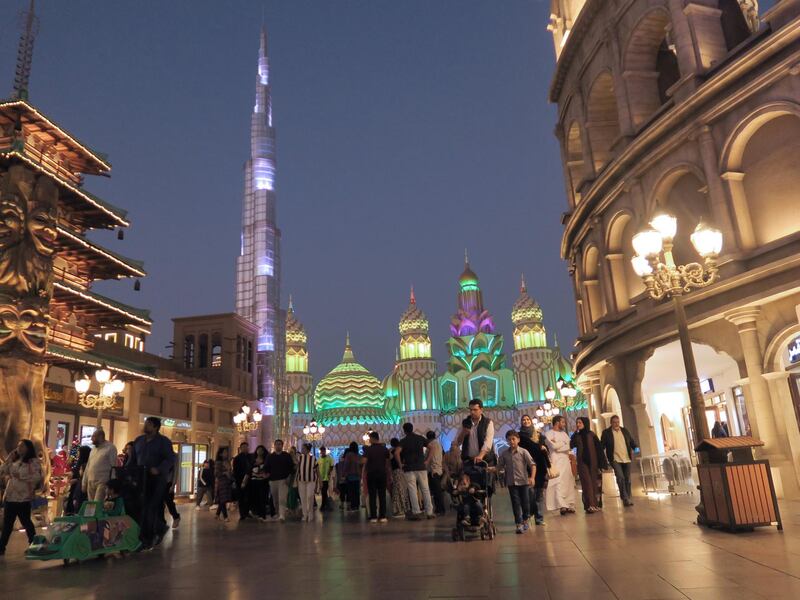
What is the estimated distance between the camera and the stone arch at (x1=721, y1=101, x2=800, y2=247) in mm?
13023

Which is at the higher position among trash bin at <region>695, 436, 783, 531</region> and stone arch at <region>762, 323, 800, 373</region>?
stone arch at <region>762, 323, 800, 373</region>

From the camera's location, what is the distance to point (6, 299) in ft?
60.5

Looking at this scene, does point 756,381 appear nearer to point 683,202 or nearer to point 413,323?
point 683,202

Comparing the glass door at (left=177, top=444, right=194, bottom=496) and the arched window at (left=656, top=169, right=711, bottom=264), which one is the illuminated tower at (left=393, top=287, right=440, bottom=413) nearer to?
the glass door at (left=177, top=444, right=194, bottom=496)

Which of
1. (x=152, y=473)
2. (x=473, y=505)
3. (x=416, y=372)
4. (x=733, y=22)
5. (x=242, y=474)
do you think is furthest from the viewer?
(x=416, y=372)

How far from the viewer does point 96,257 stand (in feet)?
80.8

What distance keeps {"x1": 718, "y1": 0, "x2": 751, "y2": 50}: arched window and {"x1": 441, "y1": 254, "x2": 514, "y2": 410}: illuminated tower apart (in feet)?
155

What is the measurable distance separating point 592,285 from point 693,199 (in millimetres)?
6032

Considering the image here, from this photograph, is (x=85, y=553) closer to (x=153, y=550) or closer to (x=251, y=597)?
(x=153, y=550)

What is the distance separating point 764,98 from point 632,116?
4935 millimetres

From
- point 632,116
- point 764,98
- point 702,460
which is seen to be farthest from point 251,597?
point 632,116

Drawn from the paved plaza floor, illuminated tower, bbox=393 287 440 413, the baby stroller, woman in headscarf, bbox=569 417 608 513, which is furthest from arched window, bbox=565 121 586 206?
illuminated tower, bbox=393 287 440 413

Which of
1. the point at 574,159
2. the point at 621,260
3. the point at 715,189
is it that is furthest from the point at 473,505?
the point at 574,159

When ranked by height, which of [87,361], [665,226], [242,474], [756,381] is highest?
[87,361]
